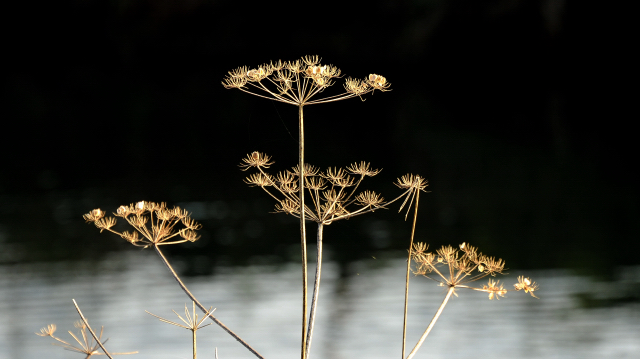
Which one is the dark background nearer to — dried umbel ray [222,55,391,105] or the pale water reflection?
the pale water reflection

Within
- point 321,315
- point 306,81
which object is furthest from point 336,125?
point 306,81

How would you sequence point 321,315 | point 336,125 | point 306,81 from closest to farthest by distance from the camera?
1. point 306,81
2. point 321,315
3. point 336,125

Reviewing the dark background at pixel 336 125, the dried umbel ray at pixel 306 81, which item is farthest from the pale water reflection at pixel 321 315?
the dried umbel ray at pixel 306 81

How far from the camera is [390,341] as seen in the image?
32.2 ft

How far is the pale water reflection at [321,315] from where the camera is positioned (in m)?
9.69

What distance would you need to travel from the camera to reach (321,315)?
10.8 meters

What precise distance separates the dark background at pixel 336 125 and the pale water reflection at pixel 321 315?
1115 millimetres

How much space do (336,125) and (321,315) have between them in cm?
2267

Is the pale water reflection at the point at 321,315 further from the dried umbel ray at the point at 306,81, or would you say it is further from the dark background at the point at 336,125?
the dried umbel ray at the point at 306,81

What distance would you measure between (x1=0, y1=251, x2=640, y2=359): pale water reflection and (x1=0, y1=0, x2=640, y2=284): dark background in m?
1.12

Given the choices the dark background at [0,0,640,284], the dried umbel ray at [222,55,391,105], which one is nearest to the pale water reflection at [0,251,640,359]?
the dark background at [0,0,640,284]

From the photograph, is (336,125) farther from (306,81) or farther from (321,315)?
(306,81)

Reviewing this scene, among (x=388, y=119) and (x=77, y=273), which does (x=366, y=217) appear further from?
(x=388, y=119)

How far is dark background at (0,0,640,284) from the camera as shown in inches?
610
